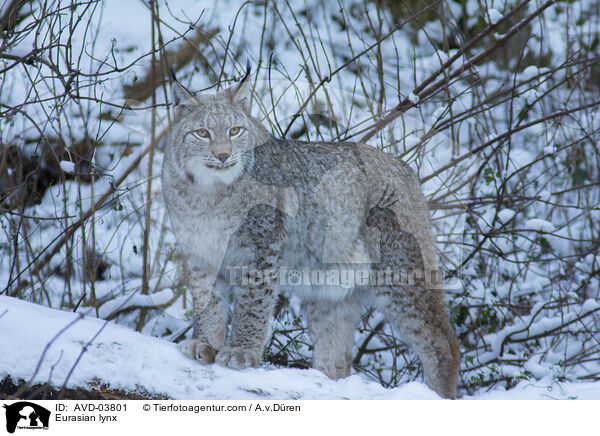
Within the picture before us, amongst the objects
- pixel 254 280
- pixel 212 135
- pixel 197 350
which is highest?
pixel 212 135

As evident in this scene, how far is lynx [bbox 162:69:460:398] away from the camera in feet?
10.5

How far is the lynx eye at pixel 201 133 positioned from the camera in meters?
3.17

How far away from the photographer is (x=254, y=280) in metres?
3.18

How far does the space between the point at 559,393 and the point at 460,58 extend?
2.30m

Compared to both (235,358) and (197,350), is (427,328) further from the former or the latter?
(197,350)

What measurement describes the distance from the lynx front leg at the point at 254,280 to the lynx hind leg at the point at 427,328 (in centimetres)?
75

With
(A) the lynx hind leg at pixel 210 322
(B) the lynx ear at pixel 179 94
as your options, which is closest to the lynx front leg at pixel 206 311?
(A) the lynx hind leg at pixel 210 322

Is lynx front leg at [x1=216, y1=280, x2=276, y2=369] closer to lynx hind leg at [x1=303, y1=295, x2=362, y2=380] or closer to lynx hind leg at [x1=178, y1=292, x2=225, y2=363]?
lynx hind leg at [x1=178, y1=292, x2=225, y2=363]

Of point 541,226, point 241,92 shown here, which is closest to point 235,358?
point 241,92

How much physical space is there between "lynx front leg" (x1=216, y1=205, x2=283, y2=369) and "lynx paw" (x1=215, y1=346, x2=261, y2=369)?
23mm

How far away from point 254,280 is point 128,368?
863mm

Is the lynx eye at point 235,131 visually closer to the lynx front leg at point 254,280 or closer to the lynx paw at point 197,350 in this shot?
the lynx front leg at point 254,280

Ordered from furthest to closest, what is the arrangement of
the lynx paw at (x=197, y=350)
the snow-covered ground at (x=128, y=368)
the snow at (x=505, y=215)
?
the snow at (x=505, y=215), the lynx paw at (x=197, y=350), the snow-covered ground at (x=128, y=368)
